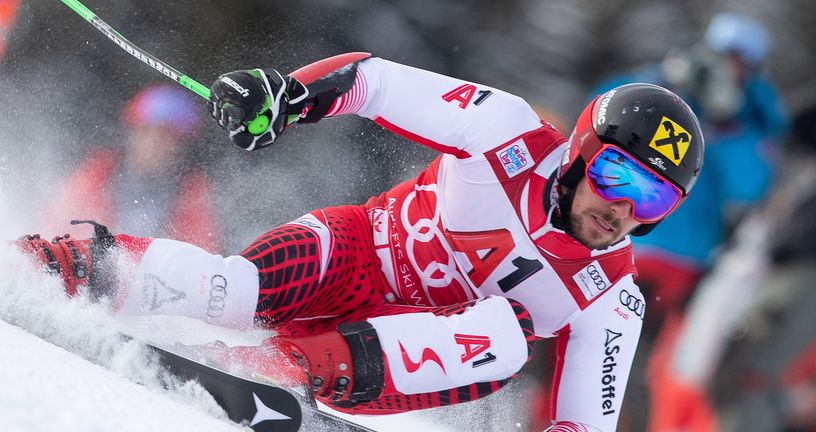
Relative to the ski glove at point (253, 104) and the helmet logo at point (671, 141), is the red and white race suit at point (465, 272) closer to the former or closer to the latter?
the ski glove at point (253, 104)

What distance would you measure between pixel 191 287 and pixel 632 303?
1433 millimetres

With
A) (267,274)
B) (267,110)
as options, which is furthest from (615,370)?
(267,110)

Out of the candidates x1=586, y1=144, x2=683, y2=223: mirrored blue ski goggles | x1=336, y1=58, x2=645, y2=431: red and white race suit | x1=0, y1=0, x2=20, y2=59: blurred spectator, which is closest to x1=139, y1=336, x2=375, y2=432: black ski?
x1=336, y1=58, x2=645, y2=431: red and white race suit

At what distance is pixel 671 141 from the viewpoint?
9.28 ft

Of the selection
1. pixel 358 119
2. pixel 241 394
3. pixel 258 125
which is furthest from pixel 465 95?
pixel 358 119

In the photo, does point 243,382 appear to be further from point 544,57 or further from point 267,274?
point 544,57

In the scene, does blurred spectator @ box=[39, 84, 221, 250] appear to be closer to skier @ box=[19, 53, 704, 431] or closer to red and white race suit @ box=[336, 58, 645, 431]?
skier @ box=[19, 53, 704, 431]

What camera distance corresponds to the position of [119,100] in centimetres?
555

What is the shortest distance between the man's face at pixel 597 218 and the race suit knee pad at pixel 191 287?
39.5 inches

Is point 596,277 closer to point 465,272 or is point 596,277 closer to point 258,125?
point 465,272

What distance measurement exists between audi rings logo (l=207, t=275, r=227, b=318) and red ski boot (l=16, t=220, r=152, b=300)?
0.25 m

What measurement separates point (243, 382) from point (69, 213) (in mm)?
2355

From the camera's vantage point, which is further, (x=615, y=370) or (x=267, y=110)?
(x=615, y=370)

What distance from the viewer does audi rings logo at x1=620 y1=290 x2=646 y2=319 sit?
312 centimetres
